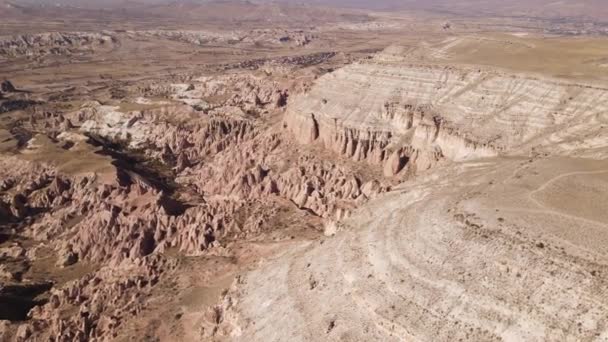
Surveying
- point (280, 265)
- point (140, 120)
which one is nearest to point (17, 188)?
point (140, 120)

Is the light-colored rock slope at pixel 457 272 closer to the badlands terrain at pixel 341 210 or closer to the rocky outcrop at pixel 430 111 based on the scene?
the badlands terrain at pixel 341 210

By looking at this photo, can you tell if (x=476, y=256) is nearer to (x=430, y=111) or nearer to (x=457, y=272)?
(x=457, y=272)

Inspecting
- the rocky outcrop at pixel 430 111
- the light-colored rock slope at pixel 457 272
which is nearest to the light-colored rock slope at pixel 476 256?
the light-colored rock slope at pixel 457 272

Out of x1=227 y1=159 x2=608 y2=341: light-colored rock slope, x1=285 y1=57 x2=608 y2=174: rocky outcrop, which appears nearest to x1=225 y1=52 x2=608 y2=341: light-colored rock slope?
x1=227 y1=159 x2=608 y2=341: light-colored rock slope

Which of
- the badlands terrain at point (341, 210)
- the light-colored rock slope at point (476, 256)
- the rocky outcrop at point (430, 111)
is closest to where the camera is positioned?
the light-colored rock slope at point (476, 256)

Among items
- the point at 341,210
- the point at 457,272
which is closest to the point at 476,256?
the point at 457,272

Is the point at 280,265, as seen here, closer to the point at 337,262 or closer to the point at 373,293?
the point at 337,262
